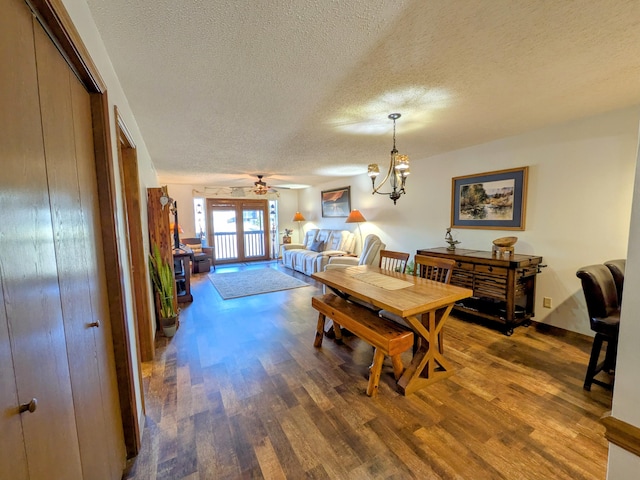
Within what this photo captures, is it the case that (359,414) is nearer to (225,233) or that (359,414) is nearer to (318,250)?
(318,250)

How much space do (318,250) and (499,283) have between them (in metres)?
3.96

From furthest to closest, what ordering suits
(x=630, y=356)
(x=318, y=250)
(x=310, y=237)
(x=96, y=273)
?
1. (x=310, y=237)
2. (x=318, y=250)
3. (x=96, y=273)
4. (x=630, y=356)

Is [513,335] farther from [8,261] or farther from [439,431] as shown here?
[8,261]

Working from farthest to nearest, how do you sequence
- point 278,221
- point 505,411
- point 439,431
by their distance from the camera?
1. point 278,221
2. point 505,411
3. point 439,431

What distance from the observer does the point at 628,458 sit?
671mm

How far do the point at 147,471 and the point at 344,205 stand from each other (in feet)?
18.2

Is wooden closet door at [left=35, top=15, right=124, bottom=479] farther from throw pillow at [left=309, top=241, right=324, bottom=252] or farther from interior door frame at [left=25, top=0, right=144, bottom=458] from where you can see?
throw pillow at [left=309, top=241, right=324, bottom=252]

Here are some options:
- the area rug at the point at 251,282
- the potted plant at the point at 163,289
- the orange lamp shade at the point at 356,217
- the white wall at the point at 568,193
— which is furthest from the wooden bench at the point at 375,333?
the orange lamp shade at the point at 356,217

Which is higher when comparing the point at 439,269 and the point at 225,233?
the point at 225,233

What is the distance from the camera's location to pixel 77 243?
3.37 ft

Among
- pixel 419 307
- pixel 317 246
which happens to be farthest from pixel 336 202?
pixel 419 307

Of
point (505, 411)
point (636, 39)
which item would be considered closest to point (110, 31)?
point (636, 39)

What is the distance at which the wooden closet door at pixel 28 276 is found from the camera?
619 mm

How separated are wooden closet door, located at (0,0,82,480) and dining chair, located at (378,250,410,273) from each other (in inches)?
106
